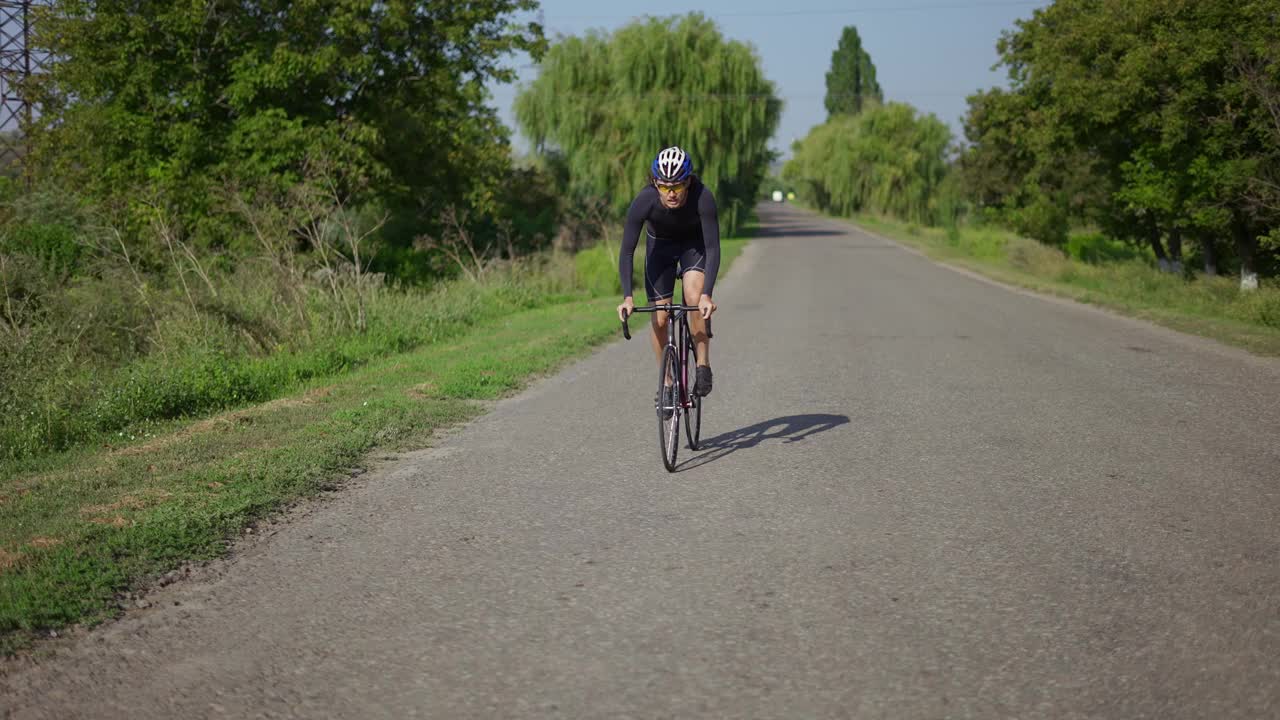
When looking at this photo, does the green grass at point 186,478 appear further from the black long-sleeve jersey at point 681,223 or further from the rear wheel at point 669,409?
the black long-sleeve jersey at point 681,223

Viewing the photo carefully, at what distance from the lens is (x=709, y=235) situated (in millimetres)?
6672

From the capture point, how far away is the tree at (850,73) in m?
105

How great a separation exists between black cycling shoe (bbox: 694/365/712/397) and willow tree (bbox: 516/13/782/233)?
35723 mm

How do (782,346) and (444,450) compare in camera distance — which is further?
(782,346)

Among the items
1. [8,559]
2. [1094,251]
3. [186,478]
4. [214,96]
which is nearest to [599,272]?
[214,96]

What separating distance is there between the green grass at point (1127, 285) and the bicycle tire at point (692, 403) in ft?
26.3

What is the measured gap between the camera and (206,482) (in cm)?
612

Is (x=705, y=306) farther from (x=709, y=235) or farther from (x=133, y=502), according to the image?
(x=133, y=502)

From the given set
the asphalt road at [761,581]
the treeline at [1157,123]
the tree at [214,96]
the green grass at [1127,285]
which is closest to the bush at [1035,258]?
the green grass at [1127,285]

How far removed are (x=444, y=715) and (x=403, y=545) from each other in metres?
1.88

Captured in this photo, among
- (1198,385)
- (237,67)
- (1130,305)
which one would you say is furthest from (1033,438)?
(237,67)

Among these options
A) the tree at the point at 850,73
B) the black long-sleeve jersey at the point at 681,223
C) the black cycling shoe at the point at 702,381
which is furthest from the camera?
the tree at the point at 850,73

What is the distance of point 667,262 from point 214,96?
69.6 feet

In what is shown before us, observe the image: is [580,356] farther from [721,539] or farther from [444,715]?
Answer: [444,715]
